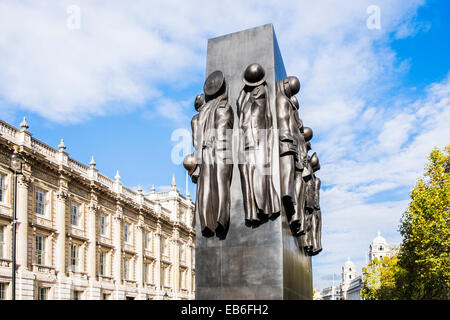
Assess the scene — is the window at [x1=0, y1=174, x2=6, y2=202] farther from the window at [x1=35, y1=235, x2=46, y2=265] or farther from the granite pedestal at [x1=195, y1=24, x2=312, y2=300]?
the granite pedestal at [x1=195, y1=24, x2=312, y2=300]

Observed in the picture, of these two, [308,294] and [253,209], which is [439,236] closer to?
[308,294]

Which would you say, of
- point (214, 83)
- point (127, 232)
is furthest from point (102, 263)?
point (214, 83)

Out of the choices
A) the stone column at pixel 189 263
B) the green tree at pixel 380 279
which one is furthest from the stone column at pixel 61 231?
the green tree at pixel 380 279

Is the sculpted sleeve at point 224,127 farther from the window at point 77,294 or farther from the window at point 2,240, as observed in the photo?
the window at point 77,294

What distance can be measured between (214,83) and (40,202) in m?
30.4

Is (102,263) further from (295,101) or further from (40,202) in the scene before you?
(295,101)

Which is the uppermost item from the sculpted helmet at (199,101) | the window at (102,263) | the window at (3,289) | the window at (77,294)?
the sculpted helmet at (199,101)

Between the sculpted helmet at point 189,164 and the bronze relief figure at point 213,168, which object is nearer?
the bronze relief figure at point 213,168

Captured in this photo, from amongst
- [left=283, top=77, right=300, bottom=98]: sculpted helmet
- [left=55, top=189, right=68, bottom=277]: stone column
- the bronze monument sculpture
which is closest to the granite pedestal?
the bronze monument sculpture

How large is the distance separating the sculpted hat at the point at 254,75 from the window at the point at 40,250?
30.4 metres

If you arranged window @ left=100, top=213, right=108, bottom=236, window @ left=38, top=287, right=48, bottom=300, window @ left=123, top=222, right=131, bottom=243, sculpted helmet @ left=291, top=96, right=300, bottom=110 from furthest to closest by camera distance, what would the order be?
1. window @ left=123, top=222, right=131, bottom=243
2. window @ left=100, top=213, right=108, bottom=236
3. window @ left=38, top=287, right=48, bottom=300
4. sculpted helmet @ left=291, top=96, right=300, bottom=110

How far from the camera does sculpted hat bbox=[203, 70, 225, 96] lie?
783 cm

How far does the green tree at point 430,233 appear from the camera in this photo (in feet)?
96.0
